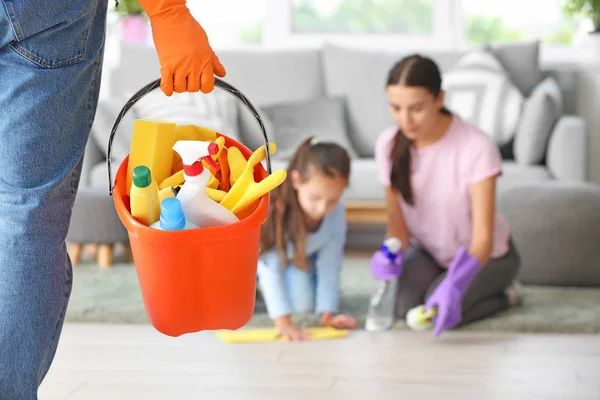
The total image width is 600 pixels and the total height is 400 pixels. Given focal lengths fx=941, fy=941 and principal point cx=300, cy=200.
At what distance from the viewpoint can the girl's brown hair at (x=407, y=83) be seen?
8.45 ft

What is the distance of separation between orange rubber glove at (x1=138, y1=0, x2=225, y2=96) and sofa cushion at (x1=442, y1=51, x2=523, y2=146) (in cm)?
273

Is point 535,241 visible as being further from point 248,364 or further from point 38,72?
point 38,72

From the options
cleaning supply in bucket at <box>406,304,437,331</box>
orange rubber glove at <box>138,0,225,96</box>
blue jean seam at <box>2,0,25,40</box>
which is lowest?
cleaning supply in bucket at <box>406,304,437,331</box>

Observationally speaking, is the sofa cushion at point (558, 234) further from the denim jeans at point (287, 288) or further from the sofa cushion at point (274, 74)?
the sofa cushion at point (274, 74)

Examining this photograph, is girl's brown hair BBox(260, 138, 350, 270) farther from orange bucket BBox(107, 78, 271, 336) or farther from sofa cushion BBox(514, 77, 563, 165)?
sofa cushion BBox(514, 77, 563, 165)

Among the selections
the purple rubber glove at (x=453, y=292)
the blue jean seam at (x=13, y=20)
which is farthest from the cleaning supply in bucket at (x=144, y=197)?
the purple rubber glove at (x=453, y=292)

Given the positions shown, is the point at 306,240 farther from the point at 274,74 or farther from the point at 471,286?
the point at 274,74

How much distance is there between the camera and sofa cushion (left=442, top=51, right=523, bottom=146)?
4.00 m

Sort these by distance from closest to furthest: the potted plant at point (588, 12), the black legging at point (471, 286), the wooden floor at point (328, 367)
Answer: the wooden floor at point (328, 367) → the black legging at point (471, 286) → the potted plant at point (588, 12)

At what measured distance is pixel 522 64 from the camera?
14.1ft

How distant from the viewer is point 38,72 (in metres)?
1.22

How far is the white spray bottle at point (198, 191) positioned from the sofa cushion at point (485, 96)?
277cm

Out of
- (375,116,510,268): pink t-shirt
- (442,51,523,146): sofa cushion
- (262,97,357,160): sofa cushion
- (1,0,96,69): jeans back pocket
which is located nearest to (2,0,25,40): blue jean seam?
(1,0,96,69): jeans back pocket

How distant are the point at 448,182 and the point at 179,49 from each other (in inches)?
57.8
